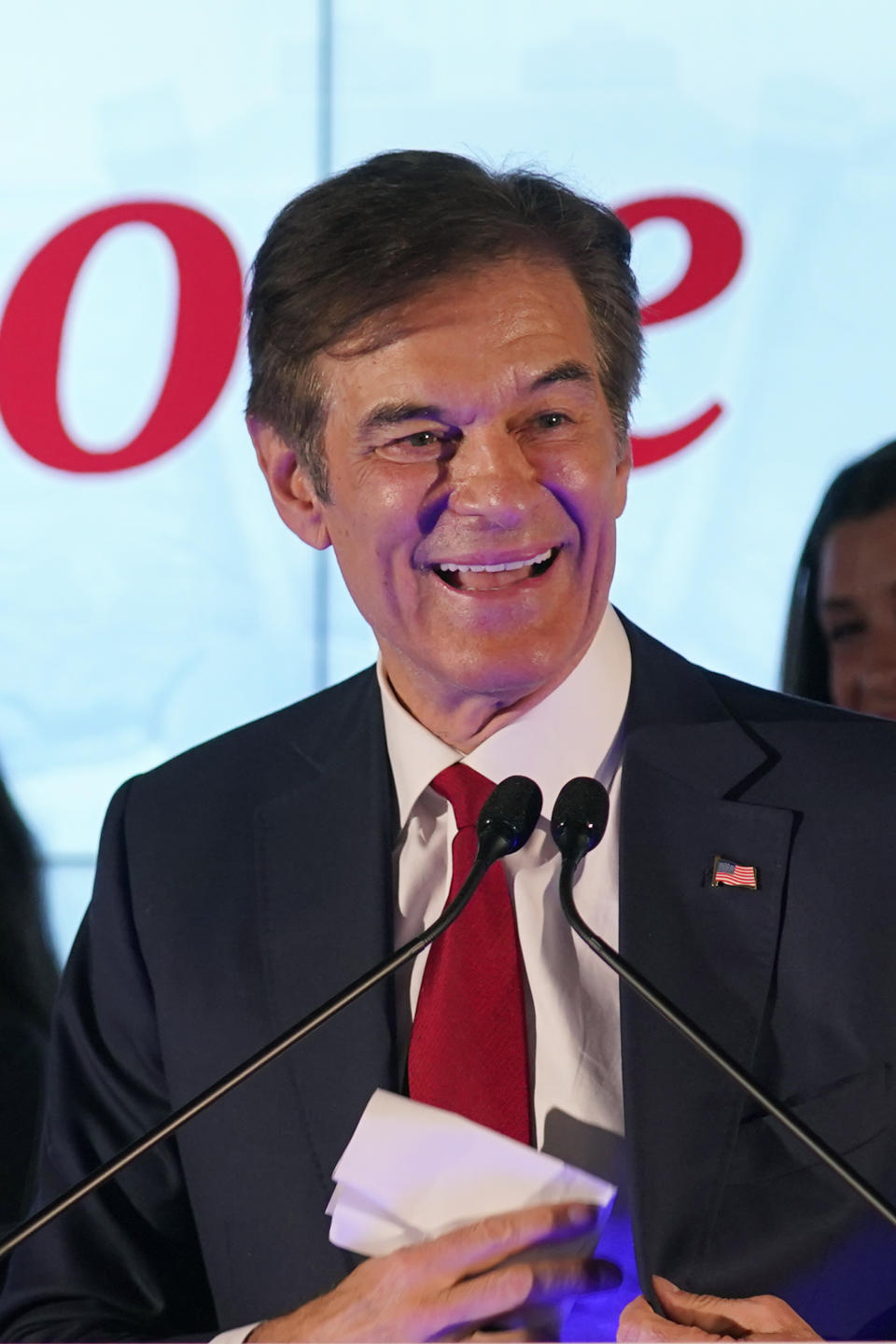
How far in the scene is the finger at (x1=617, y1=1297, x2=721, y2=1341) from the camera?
1.13m

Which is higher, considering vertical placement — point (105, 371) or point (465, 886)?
point (105, 371)

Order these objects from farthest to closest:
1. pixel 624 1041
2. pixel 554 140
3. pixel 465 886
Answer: pixel 554 140, pixel 624 1041, pixel 465 886

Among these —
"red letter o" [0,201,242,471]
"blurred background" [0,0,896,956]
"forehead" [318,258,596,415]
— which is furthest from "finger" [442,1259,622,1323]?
"red letter o" [0,201,242,471]

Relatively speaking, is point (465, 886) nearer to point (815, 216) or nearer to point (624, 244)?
point (624, 244)

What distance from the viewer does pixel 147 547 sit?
7.25ft

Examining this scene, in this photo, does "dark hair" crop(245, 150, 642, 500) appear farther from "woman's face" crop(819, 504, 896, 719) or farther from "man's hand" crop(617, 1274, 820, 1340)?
"man's hand" crop(617, 1274, 820, 1340)

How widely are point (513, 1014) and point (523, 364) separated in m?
0.59

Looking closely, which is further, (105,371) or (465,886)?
(105,371)

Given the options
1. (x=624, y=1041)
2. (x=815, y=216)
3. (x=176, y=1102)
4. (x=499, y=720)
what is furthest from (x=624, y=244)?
(x=176, y=1102)

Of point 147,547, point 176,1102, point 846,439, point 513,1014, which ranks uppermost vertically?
point 846,439

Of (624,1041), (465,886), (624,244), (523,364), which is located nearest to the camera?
(465,886)

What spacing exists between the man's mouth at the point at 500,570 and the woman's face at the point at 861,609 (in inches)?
34.5

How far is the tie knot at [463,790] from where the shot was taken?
144cm

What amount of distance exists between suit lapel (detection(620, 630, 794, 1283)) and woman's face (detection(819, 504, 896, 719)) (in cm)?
80
